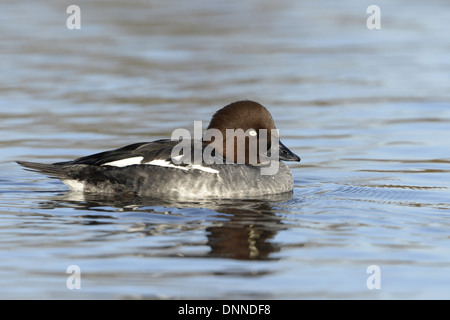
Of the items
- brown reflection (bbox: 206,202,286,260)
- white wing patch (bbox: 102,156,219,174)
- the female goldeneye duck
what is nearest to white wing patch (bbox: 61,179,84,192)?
the female goldeneye duck

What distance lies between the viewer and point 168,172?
1023 cm

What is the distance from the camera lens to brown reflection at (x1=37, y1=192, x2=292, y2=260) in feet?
26.4

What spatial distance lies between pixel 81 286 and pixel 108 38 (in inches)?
546

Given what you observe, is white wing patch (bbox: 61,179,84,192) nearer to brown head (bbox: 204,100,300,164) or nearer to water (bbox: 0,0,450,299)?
water (bbox: 0,0,450,299)

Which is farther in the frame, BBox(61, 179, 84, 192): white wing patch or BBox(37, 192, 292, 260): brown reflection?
BBox(61, 179, 84, 192): white wing patch

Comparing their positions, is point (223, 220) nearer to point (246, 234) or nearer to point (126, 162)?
point (246, 234)

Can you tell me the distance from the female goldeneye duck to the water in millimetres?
298

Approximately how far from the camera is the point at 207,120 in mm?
14477

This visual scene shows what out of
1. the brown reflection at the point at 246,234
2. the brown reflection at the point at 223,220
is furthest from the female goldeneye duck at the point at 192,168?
the brown reflection at the point at 246,234

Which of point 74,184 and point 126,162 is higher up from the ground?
→ point 126,162

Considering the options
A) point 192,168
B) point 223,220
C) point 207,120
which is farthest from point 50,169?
point 207,120

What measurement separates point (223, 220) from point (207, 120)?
5.60m

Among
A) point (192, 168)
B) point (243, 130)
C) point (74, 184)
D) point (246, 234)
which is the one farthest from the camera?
point (243, 130)

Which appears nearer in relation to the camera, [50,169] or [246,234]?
[246,234]
